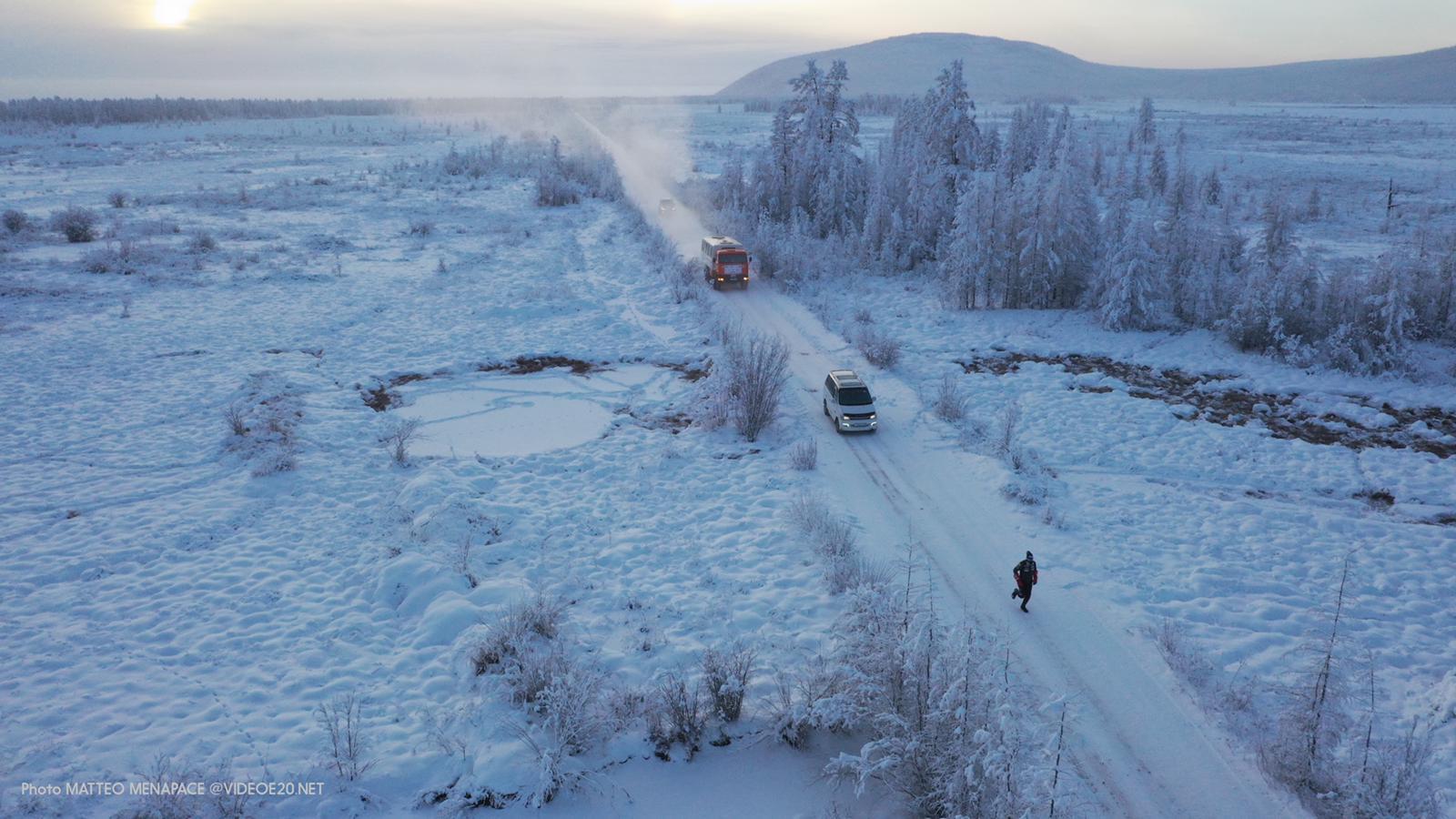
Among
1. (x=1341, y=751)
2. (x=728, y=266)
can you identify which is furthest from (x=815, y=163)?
(x=1341, y=751)

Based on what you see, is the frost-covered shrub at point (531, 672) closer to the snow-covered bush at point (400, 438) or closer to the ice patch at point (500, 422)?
the snow-covered bush at point (400, 438)

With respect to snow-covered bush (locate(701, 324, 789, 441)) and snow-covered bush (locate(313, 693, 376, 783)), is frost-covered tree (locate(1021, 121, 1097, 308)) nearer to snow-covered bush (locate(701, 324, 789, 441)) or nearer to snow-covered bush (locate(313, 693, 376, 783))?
snow-covered bush (locate(701, 324, 789, 441))

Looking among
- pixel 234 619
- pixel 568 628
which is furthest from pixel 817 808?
pixel 234 619

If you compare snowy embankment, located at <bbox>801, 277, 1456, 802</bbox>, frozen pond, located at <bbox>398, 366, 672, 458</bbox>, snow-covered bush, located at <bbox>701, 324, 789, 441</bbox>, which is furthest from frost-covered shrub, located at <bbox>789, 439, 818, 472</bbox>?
frozen pond, located at <bbox>398, 366, 672, 458</bbox>

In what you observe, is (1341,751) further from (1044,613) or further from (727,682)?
(727,682)

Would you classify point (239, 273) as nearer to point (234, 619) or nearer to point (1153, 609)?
point (234, 619)

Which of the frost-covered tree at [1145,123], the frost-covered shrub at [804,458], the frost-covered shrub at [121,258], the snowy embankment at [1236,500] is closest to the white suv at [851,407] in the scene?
the frost-covered shrub at [804,458]
